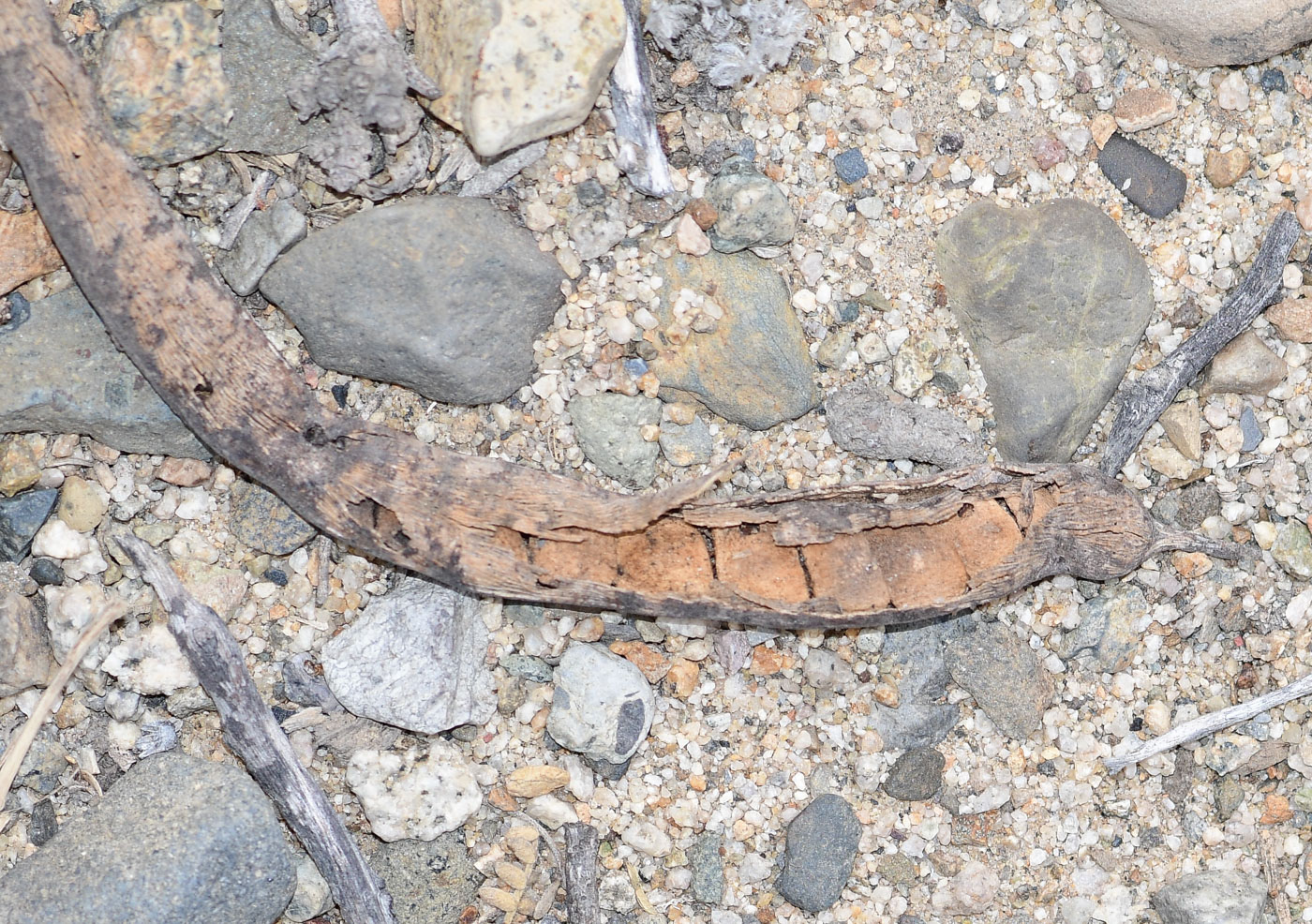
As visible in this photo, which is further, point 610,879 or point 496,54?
point 610,879

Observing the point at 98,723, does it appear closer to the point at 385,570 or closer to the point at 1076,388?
the point at 385,570

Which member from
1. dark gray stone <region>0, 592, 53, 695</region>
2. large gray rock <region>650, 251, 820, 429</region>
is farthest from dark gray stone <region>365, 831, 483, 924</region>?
large gray rock <region>650, 251, 820, 429</region>

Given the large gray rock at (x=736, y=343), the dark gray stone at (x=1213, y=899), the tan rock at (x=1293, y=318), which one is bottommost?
the dark gray stone at (x=1213, y=899)

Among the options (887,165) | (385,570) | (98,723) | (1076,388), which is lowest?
(98,723)

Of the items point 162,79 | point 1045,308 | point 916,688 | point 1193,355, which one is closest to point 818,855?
point 916,688

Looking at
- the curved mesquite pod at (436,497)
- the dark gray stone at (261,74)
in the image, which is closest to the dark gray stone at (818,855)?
the curved mesquite pod at (436,497)

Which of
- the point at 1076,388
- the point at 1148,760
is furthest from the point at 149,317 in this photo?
the point at 1148,760

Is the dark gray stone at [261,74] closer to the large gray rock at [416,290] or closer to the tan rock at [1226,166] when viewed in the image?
the large gray rock at [416,290]
